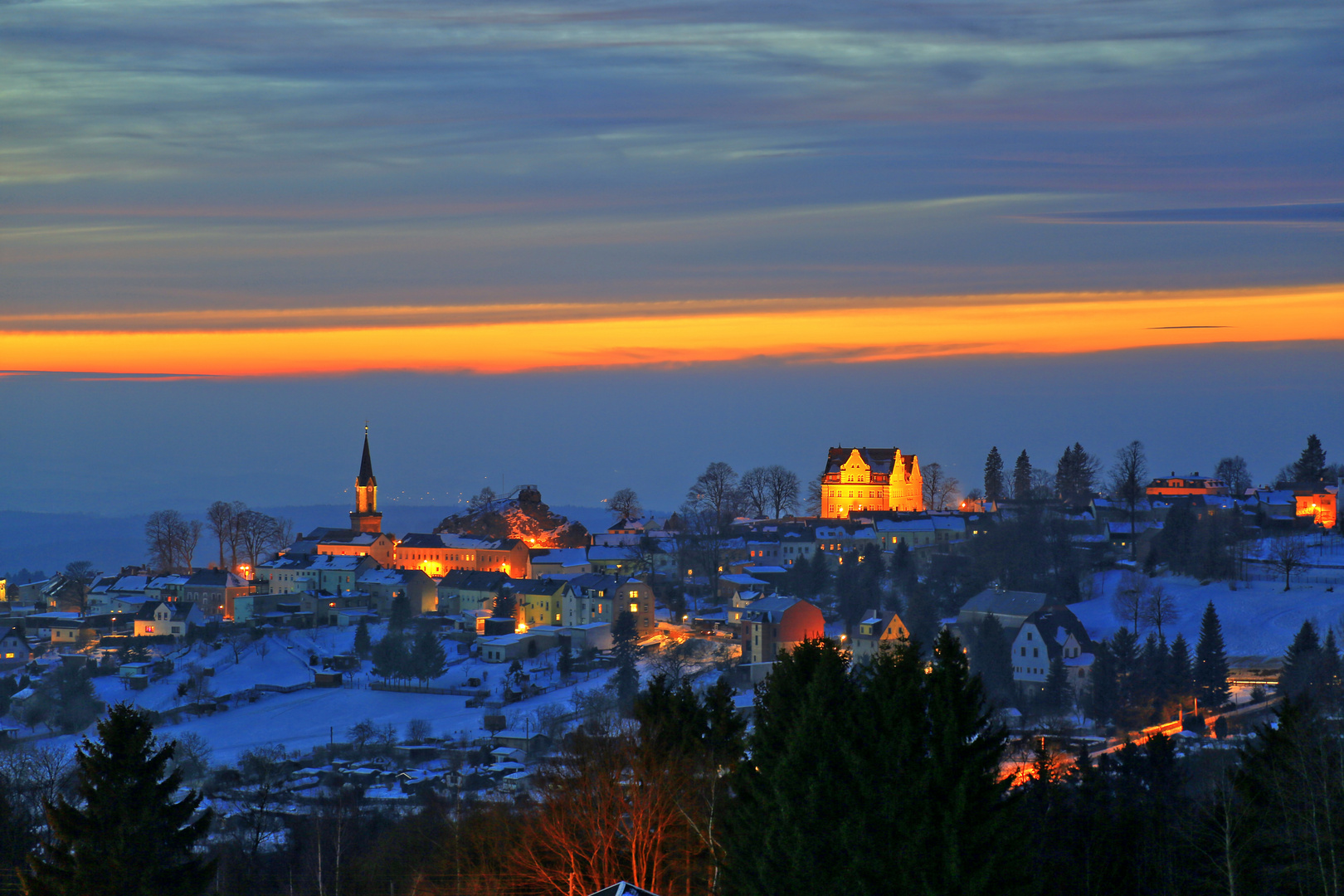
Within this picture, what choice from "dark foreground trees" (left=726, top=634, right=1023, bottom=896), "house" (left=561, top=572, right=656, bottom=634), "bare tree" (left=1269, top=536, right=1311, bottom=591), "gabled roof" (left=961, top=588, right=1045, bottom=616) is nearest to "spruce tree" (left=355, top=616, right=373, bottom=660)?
"house" (left=561, top=572, right=656, bottom=634)

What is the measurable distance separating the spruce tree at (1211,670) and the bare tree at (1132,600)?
8.86m

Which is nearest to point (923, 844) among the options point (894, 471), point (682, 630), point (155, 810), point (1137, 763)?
point (155, 810)

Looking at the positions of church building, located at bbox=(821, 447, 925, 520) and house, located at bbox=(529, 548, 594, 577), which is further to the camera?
church building, located at bbox=(821, 447, 925, 520)

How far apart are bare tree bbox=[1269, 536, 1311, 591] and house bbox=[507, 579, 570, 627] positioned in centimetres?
3818

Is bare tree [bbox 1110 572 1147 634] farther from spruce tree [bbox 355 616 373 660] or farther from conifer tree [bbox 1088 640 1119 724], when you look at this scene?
spruce tree [bbox 355 616 373 660]

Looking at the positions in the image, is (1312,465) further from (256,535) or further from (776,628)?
(256,535)

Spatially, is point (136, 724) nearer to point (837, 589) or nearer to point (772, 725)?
point (772, 725)

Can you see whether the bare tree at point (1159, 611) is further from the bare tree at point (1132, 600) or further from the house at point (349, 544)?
the house at point (349, 544)

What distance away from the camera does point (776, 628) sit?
220 feet

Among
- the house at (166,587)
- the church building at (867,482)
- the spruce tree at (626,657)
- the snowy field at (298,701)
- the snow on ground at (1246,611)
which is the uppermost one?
the church building at (867,482)

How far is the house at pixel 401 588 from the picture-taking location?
86875 millimetres

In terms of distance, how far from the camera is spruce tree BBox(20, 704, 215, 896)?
918 inches

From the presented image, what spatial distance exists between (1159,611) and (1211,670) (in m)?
10.2

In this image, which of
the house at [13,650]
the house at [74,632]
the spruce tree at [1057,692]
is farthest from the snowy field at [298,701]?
the spruce tree at [1057,692]
